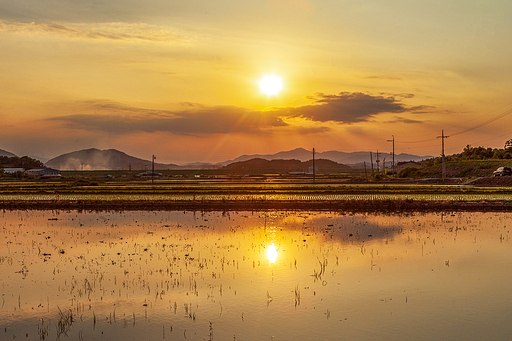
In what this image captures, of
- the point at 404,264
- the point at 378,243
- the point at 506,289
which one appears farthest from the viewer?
the point at 378,243

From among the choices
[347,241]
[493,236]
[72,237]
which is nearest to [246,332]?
[347,241]

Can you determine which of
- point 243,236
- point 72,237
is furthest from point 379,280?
point 72,237

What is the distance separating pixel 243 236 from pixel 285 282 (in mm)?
8257

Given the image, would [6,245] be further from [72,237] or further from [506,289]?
[506,289]

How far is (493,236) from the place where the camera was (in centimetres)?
2066

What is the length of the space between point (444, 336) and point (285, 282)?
16.3ft

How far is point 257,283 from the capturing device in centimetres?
1274

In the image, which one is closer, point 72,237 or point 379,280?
point 379,280

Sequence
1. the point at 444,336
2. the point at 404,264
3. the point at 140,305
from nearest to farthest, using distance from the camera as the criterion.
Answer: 1. the point at 444,336
2. the point at 140,305
3. the point at 404,264

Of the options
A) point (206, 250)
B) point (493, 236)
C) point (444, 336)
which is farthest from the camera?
point (493, 236)

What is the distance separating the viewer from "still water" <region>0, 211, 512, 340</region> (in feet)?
31.1

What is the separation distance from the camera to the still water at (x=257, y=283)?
9.48 m

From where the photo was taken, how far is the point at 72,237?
20.7 metres

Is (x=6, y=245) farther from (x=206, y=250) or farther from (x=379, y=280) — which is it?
(x=379, y=280)
